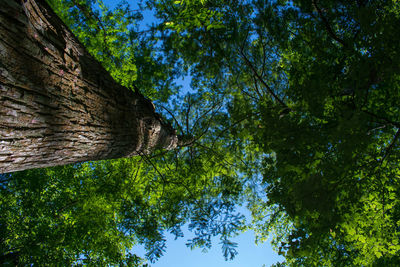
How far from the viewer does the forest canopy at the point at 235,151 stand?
8.40ft

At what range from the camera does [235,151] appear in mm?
6121

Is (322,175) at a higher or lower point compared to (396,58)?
lower

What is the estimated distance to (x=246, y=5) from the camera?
5133 millimetres

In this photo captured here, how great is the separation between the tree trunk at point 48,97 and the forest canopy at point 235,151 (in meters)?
1.84

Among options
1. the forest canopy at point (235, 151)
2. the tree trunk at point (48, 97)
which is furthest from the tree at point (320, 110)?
→ the tree trunk at point (48, 97)

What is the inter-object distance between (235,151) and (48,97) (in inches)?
204

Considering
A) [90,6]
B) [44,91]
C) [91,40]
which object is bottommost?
[44,91]

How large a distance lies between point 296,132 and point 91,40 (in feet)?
19.5

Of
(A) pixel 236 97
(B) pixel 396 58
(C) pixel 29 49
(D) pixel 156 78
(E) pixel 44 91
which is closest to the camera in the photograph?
(C) pixel 29 49

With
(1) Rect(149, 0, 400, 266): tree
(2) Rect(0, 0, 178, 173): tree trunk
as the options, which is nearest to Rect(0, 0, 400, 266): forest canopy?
(1) Rect(149, 0, 400, 266): tree

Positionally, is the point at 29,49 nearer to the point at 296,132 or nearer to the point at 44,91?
the point at 44,91

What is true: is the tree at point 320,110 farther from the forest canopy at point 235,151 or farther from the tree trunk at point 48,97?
the tree trunk at point 48,97

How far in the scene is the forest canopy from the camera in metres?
2.56

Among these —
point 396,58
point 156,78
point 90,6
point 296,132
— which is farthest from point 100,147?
point 90,6
